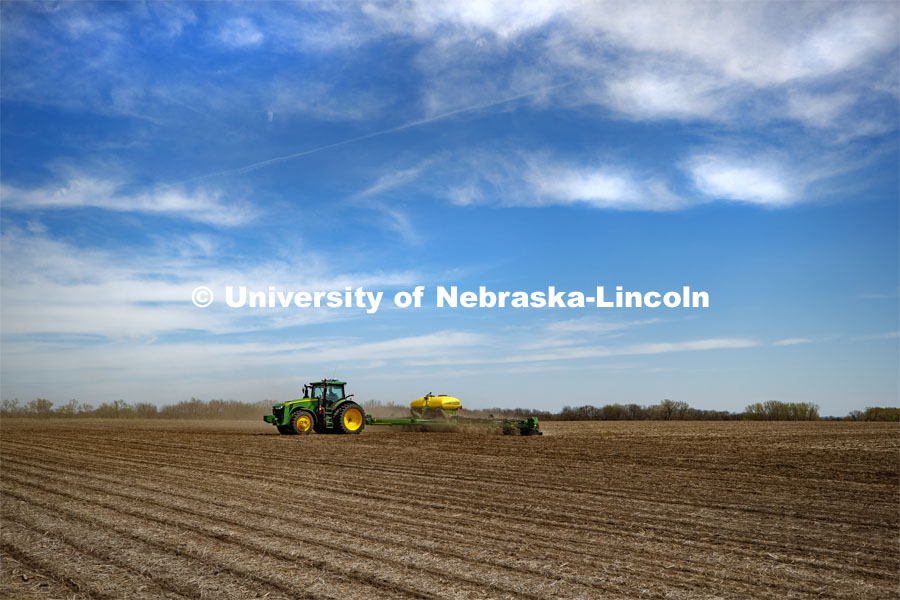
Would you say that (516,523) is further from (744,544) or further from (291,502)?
(291,502)

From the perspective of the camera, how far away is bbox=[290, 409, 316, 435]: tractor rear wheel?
27.6 metres

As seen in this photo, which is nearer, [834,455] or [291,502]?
[291,502]

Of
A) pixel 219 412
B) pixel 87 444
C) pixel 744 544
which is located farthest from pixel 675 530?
pixel 219 412

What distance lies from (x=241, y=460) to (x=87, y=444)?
9.56 meters

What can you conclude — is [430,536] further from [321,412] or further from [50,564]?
[321,412]

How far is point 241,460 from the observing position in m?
19.1

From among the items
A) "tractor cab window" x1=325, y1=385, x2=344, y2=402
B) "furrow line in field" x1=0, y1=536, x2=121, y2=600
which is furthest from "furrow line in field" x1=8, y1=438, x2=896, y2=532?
"tractor cab window" x1=325, y1=385, x2=344, y2=402

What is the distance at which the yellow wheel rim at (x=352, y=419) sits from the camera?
94.8 feet

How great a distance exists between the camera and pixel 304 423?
2802 centimetres

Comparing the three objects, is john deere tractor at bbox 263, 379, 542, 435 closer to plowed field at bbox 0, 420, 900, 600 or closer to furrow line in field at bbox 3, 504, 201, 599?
plowed field at bbox 0, 420, 900, 600

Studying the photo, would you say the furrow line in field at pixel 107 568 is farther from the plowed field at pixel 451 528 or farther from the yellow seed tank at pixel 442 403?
the yellow seed tank at pixel 442 403

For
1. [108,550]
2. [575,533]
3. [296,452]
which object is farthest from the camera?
[296,452]

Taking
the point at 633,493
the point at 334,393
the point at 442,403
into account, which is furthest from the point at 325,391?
the point at 633,493

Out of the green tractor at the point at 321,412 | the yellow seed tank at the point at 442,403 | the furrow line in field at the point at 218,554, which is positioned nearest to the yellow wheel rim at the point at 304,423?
the green tractor at the point at 321,412
